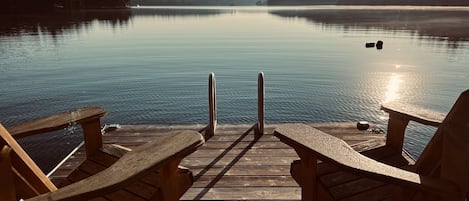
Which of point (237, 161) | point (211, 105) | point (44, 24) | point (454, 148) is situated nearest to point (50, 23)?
point (44, 24)

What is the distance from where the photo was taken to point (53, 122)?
11.1 ft

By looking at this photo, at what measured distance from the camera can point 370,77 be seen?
2033cm

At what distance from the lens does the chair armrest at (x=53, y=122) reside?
3.16 meters

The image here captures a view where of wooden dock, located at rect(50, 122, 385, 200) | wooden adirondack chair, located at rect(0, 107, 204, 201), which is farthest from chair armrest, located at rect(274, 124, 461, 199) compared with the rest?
wooden dock, located at rect(50, 122, 385, 200)

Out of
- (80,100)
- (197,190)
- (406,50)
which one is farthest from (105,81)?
(406,50)

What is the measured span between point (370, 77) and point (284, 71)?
521 centimetres

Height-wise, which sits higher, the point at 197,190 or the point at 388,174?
the point at 388,174

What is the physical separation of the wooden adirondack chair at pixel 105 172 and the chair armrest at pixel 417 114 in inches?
90.5

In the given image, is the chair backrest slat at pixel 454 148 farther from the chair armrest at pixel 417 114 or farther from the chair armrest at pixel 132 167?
the chair armrest at pixel 132 167

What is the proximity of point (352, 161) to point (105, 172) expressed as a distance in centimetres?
167

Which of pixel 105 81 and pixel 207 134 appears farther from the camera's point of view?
pixel 105 81

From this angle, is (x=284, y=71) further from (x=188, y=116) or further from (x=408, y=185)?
(x=408, y=185)

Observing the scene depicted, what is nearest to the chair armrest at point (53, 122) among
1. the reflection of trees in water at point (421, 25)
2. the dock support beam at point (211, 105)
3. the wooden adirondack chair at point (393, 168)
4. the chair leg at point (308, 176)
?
the wooden adirondack chair at point (393, 168)

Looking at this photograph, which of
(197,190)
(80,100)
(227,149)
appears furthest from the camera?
(80,100)
